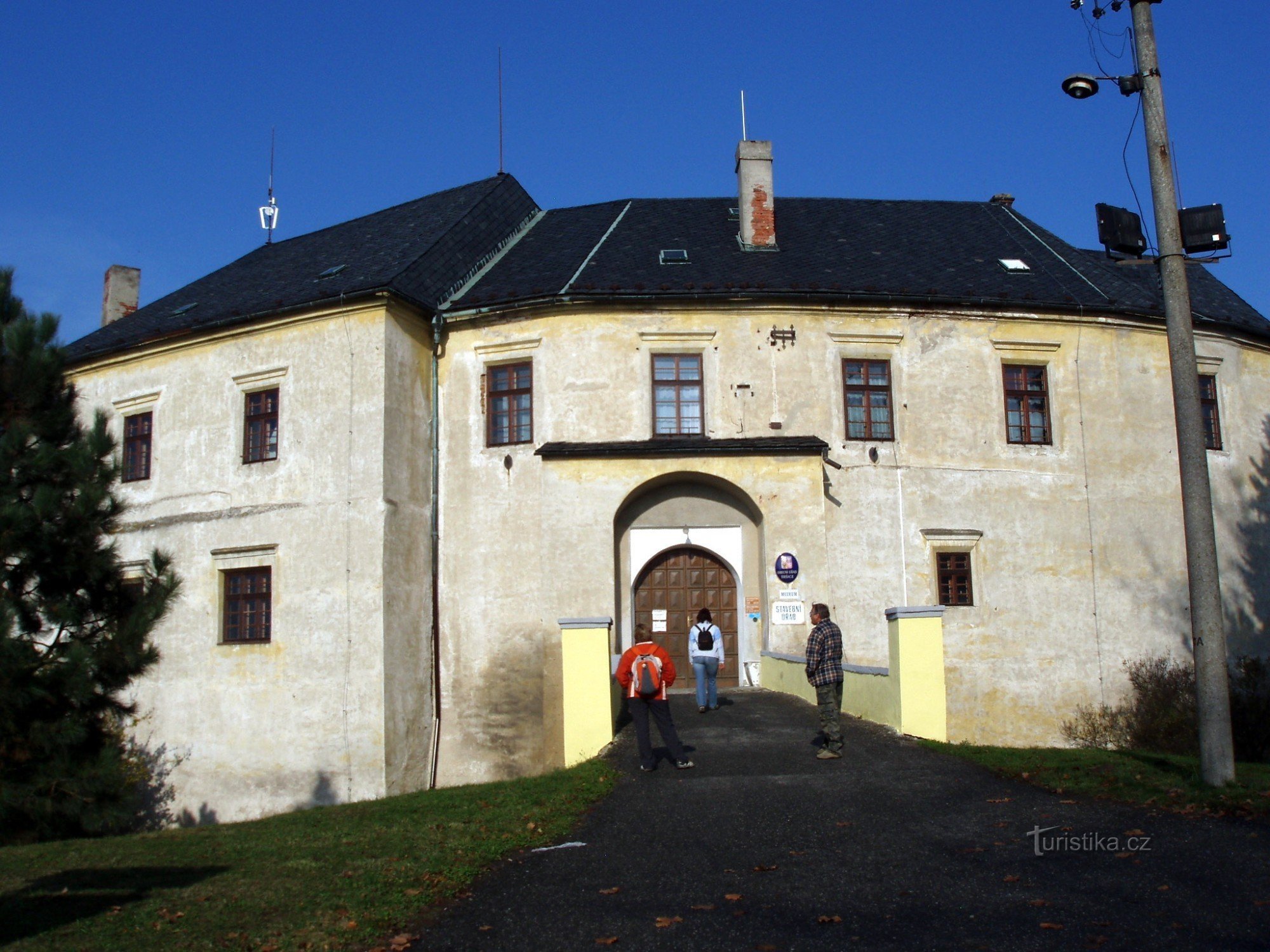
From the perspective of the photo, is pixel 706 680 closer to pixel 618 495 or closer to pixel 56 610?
pixel 618 495

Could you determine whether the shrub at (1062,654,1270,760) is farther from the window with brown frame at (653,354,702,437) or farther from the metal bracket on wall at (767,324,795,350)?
the window with brown frame at (653,354,702,437)

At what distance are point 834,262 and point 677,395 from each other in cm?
438

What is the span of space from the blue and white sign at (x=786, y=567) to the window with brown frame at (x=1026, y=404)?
5107mm

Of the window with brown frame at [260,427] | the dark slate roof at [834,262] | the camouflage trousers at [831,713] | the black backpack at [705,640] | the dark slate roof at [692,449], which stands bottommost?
the camouflage trousers at [831,713]

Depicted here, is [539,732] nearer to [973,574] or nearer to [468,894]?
[973,574]

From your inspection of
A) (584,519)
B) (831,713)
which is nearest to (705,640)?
(584,519)

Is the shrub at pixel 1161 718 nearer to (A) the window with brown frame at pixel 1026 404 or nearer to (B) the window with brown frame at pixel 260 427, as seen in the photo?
(A) the window with brown frame at pixel 1026 404

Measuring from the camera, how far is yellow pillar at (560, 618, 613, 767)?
14.8 meters

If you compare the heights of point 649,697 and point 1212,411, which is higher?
point 1212,411

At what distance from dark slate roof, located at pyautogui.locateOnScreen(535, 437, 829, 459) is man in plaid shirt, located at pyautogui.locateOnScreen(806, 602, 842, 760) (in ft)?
21.5

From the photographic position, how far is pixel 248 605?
69.5ft

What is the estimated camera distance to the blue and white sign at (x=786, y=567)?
1978 centimetres

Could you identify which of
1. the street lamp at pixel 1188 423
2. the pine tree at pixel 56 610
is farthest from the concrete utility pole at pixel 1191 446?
the pine tree at pixel 56 610

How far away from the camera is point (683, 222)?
24.9 m
